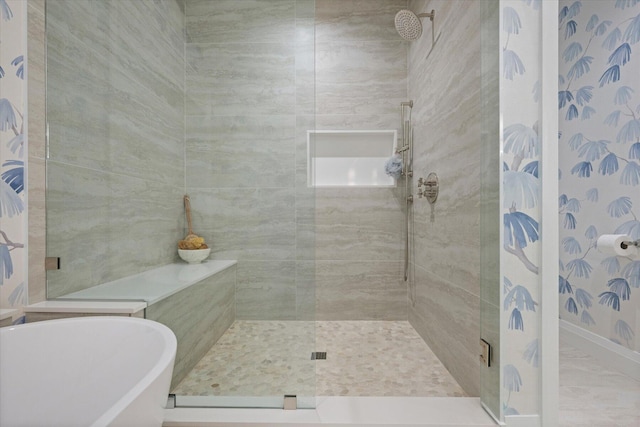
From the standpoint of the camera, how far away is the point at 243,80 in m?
1.44

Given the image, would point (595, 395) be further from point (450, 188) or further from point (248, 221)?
point (248, 221)

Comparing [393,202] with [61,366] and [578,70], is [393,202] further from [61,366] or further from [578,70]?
[61,366]

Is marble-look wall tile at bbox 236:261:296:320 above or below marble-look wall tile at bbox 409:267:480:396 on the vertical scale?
above

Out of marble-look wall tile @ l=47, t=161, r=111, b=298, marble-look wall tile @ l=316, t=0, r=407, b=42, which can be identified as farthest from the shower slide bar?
marble-look wall tile @ l=47, t=161, r=111, b=298

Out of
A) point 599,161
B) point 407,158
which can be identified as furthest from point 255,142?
point 599,161

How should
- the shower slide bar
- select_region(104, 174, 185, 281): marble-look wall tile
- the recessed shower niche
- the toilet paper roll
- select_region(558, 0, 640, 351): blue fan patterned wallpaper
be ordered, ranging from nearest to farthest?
select_region(104, 174, 185, 281): marble-look wall tile → the toilet paper roll → select_region(558, 0, 640, 351): blue fan patterned wallpaper → the shower slide bar → the recessed shower niche

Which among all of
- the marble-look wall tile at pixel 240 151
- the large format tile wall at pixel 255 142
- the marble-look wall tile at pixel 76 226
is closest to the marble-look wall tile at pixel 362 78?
the large format tile wall at pixel 255 142

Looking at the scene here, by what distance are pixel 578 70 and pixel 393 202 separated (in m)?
1.56

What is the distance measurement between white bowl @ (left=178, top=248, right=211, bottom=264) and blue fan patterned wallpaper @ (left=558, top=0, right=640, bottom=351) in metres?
2.34

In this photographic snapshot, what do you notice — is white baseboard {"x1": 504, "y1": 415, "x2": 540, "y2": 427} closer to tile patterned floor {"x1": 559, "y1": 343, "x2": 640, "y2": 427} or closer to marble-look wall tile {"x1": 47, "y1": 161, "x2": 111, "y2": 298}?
tile patterned floor {"x1": 559, "y1": 343, "x2": 640, "y2": 427}

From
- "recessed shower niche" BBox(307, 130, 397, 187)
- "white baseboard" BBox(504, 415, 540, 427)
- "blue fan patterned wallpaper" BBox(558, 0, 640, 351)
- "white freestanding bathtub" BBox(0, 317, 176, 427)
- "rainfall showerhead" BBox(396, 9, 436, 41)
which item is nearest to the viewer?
"white freestanding bathtub" BBox(0, 317, 176, 427)

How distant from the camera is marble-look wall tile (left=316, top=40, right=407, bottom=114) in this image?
2.68m

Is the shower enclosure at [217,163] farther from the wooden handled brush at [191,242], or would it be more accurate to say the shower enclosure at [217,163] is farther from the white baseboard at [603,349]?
the white baseboard at [603,349]

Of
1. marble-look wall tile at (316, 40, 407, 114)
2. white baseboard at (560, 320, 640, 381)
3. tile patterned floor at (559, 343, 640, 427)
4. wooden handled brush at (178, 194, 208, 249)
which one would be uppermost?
marble-look wall tile at (316, 40, 407, 114)
